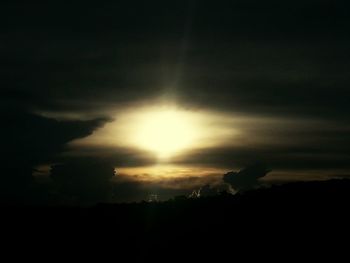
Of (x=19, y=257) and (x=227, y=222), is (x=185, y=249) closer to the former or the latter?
(x=227, y=222)

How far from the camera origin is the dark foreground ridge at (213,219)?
4659 centimetres

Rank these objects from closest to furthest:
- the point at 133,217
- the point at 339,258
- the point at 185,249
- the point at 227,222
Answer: the point at 339,258 → the point at 185,249 → the point at 227,222 → the point at 133,217

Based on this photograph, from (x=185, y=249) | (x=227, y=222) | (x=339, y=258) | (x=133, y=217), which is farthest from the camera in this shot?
(x=133, y=217)

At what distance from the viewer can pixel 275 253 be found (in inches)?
1681

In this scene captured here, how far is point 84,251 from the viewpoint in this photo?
47.2m

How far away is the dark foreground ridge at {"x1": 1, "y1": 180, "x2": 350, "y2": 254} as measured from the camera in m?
46.6

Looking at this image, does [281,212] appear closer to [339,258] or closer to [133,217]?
[339,258]

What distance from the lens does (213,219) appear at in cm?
5078

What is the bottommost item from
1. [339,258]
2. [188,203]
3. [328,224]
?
[339,258]

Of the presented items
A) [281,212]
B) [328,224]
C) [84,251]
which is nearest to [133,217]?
[84,251]

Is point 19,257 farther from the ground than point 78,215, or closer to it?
closer to it

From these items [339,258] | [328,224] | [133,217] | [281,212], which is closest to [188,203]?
[133,217]

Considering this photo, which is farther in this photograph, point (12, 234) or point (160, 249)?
point (12, 234)

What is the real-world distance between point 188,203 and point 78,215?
9.85 m
